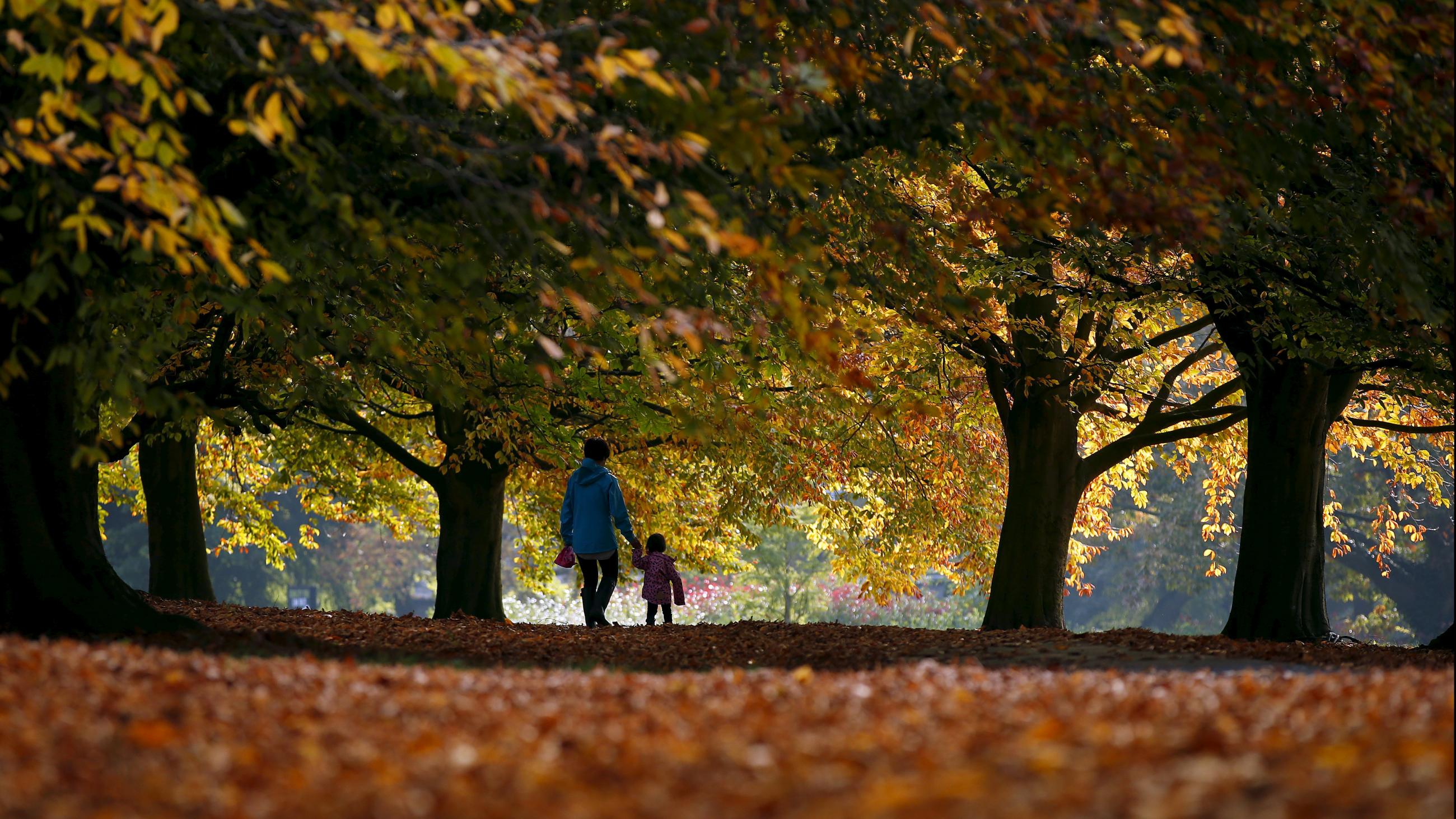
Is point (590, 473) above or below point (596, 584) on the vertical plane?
above

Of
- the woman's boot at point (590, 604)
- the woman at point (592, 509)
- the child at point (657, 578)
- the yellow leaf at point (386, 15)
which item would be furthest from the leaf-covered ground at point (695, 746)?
the child at point (657, 578)

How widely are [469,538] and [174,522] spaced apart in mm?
4008

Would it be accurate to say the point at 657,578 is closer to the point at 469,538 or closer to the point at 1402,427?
the point at 469,538

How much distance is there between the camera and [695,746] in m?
3.88

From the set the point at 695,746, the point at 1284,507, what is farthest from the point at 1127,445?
the point at 695,746

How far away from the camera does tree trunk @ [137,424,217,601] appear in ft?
58.0

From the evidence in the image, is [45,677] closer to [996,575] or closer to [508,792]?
[508,792]

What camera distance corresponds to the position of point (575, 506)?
42.8 feet

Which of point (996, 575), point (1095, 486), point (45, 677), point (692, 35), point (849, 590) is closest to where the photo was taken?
point (45, 677)

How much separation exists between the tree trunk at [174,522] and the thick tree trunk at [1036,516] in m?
10.3

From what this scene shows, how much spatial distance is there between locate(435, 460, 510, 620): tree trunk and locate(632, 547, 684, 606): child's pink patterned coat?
7.91 ft

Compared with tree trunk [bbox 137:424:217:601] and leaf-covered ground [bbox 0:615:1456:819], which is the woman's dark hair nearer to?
leaf-covered ground [bbox 0:615:1456:819]

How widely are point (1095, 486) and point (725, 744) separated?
1838 cm

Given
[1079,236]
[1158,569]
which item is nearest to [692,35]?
[1079,236]
